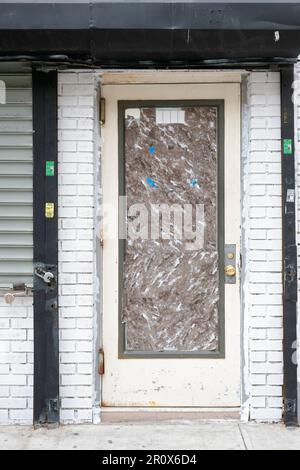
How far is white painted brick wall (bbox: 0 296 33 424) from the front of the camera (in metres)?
5.01

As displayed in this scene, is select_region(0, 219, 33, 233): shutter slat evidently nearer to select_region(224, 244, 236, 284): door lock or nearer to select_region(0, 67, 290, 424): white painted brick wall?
select_region(0, 67, 290, 424): white painted brick wall

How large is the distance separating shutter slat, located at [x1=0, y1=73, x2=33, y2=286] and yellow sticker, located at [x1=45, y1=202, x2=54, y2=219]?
0.42ft

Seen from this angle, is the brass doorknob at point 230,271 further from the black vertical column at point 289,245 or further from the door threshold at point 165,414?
the door threshold at point 165,414

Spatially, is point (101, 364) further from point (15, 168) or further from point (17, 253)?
point (15, 168)

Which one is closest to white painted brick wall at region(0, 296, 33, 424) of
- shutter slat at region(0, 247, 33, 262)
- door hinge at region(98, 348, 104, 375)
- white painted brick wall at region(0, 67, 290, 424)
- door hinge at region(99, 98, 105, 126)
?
white painted brick wall at region(0, 67, 290, 424)

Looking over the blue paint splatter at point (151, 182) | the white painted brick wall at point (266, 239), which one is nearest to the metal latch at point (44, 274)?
the blue paint splatter at point (151, 182)

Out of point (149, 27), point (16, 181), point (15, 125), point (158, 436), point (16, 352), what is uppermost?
point (149, 27)

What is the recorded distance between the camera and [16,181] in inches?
197

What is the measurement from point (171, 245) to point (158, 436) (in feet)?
4.67

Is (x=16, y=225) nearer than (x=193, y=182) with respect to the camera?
Yes

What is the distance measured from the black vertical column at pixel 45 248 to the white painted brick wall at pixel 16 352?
0.09 meters

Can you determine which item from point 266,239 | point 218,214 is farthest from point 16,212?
point 266,239

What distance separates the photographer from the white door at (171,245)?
5.11m

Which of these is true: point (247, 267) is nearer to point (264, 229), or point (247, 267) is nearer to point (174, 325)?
point (264, 229)
